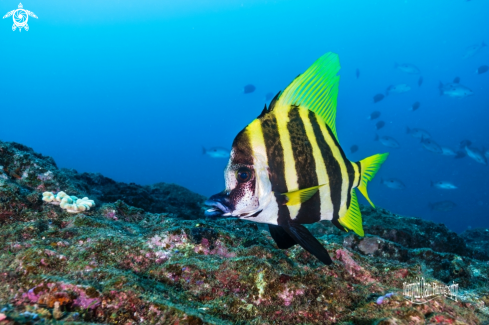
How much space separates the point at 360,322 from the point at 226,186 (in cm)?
115

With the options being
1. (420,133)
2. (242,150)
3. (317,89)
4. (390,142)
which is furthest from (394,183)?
(242,150)

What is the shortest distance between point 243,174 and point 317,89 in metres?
0.82

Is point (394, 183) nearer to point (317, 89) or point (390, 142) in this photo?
point (390, 142)

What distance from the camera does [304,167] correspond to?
1631mm

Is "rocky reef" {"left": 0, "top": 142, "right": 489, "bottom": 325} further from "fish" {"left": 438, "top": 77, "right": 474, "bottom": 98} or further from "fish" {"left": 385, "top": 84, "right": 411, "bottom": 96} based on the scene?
"fish" {"left": 385, "top": 84, "right": 411, "bottom": 96}

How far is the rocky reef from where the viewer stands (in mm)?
1485

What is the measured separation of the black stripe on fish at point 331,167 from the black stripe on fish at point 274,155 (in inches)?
11.3

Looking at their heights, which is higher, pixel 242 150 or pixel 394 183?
pixel 394 183

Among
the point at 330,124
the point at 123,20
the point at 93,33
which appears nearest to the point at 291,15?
the point at 123,20

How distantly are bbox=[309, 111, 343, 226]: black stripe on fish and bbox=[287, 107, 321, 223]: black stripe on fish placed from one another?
9 cm

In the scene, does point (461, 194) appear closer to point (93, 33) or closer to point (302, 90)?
point (302, 90)

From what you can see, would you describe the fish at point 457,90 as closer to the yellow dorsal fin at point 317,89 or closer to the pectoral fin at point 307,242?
the yellow dorsal fin at point 317,89

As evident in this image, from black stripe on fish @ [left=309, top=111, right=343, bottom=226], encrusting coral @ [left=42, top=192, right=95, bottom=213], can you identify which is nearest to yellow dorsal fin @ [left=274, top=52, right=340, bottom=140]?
black stripe on fish @ [left=309, top=111, right=343, bottom=226]

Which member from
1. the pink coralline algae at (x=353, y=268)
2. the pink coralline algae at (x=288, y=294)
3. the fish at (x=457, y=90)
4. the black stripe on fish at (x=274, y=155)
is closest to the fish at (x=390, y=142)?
the fish at (x=457, y=90)
